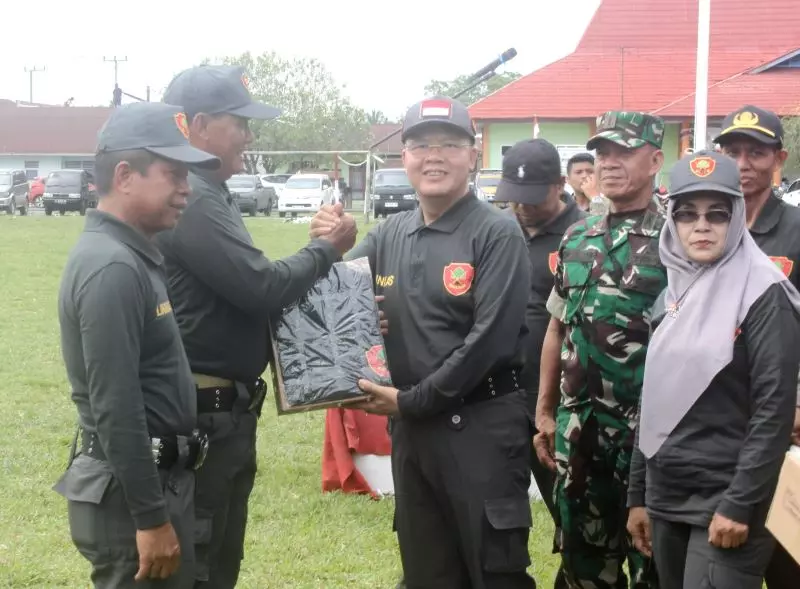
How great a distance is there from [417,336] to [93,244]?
4.33 feet

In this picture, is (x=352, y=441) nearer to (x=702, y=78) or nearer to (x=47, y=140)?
(x=702, y=78)

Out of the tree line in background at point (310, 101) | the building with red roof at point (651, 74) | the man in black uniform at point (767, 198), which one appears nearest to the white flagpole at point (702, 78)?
the man in black uniform at point (767, 198)

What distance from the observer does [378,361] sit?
395cm

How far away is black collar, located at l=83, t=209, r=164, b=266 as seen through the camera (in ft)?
10.5

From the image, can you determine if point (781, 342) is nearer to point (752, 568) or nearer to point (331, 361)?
point (752, 568)

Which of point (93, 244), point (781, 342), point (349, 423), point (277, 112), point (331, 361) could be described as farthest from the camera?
point (349, 423)

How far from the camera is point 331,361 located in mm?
3898

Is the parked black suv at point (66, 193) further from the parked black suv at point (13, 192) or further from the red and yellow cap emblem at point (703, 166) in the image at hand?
the red and yellow cap emblem at point (703, 166)

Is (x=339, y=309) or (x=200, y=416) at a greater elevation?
(x=339, y=309)

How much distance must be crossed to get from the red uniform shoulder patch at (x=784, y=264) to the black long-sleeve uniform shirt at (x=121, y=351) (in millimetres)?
2459

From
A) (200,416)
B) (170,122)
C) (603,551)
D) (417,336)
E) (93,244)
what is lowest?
(603,551)

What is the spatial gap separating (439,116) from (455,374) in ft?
3.12

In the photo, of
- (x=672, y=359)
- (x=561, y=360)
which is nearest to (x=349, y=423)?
(x=561, y=360)

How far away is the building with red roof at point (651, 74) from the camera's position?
120 ft
